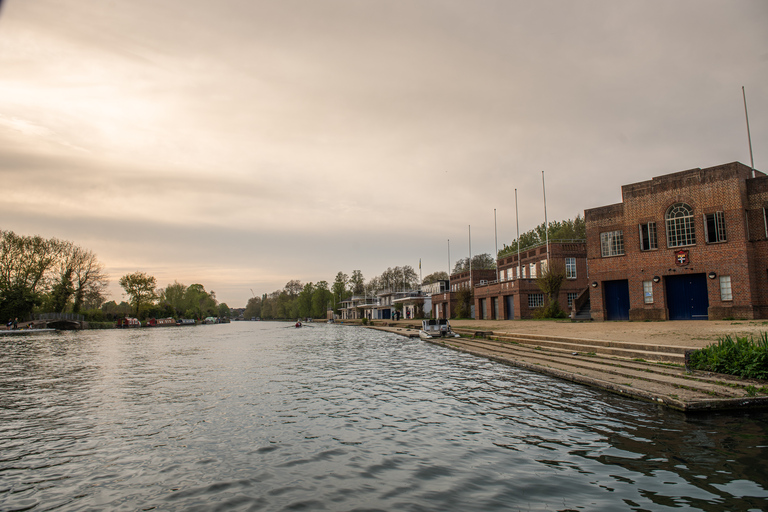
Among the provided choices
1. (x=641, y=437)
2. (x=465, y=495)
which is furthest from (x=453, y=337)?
(x=465, y=495)

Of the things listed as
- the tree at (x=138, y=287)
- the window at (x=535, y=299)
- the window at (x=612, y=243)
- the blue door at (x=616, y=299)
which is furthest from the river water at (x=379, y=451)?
the tree at (x=138, y=287)

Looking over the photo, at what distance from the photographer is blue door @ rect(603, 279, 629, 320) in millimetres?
33281

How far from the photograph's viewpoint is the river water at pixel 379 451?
6148mm

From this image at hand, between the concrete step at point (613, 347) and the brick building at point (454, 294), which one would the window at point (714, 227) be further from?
the brick building at point (454, 294)

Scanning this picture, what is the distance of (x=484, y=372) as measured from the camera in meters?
17.6

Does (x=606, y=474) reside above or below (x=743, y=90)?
below

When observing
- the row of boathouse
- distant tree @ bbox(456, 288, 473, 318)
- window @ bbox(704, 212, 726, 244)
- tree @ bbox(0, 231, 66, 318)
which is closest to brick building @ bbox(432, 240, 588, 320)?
distant tree @ bbox(456, 288, 473, 318)

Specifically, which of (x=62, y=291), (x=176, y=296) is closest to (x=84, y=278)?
(x=62, y=291)

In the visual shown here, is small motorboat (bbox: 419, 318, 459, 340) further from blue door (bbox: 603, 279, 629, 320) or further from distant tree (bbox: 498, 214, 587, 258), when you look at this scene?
distant tree (bbox: 498, 214, 587, 258)

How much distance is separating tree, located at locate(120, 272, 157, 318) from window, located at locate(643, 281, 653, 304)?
10329cm

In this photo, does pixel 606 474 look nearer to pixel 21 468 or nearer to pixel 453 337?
pixel 21 468

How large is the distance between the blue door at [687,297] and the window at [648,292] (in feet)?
3.26

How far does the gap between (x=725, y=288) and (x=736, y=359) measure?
62.5 feet

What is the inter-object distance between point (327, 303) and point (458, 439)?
163616mm
